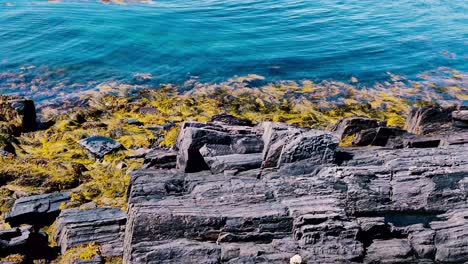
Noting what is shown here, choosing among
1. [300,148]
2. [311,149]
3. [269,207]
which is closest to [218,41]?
[300,148]

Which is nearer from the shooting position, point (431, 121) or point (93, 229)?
point (93, 229)

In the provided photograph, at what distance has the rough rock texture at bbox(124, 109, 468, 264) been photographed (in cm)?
1257

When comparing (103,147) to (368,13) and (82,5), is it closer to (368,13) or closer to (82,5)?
(82,5)

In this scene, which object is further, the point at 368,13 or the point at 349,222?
the point at 368,13

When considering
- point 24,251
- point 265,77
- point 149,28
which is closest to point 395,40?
point 265,77

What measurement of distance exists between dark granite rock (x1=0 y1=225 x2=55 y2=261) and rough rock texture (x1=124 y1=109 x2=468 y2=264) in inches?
169

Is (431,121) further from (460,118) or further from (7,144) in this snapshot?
(7,144)

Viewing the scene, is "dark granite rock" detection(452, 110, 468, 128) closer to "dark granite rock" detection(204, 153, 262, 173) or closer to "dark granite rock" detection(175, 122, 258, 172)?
"dark granite rock" detection(175, 122, 258, 172)

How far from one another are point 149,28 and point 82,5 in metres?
14.4

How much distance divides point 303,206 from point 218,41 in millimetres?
36620

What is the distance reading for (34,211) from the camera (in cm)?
1806

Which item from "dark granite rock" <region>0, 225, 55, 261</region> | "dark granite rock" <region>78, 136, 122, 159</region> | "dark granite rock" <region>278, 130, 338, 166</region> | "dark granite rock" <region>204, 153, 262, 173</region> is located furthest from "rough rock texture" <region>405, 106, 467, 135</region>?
"dark granite rock" <region>0, 225, 55, 261</region>

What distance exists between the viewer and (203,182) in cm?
1499

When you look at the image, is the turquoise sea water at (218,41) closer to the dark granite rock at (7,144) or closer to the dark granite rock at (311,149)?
the dark granite rock at (7,144)
